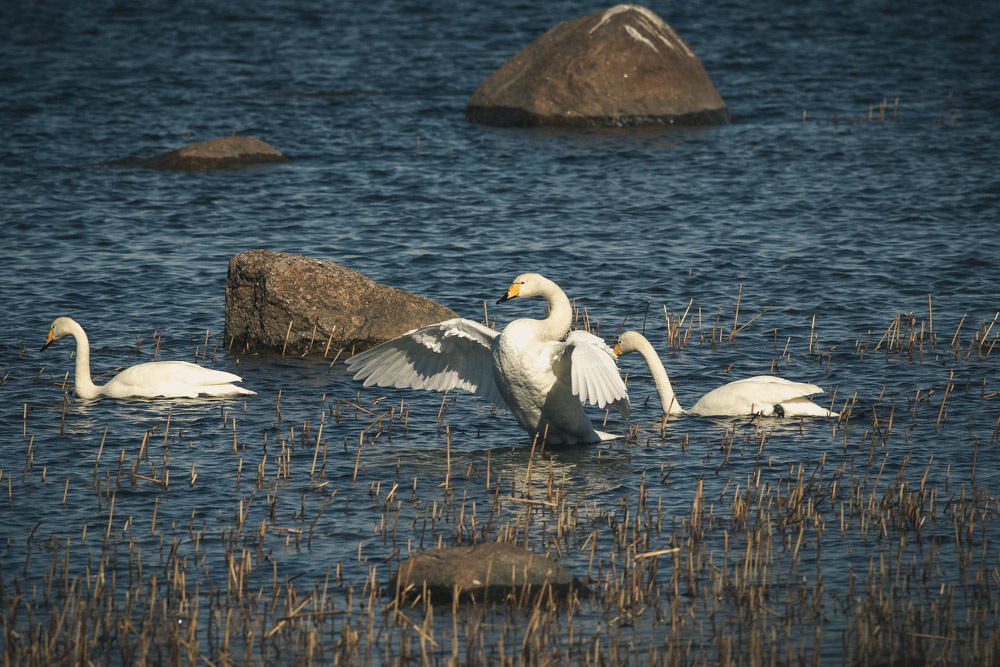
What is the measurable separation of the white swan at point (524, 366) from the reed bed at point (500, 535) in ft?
1.06

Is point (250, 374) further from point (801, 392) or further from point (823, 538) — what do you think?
point (823, 538)

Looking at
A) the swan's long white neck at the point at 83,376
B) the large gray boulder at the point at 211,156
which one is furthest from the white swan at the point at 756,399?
the large gray boulder at the point at 211,156

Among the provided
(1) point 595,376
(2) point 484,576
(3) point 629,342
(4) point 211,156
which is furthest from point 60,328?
(4) point 211,156

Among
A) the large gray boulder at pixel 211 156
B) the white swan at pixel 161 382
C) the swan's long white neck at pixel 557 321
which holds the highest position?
the large gray boulder at pixel 211 156

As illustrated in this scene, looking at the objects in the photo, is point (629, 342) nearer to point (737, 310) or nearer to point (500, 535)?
point (737, 310)

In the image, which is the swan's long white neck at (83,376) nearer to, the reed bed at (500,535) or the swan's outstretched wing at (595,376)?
the reed bed at (500,535)

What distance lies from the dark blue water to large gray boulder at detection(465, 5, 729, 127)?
0.58 m

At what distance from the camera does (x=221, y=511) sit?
9.42 meters

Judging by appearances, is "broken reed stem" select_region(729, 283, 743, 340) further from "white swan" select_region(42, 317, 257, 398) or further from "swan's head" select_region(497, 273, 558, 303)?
"white swan" select_region(42, 317, 257, 398)

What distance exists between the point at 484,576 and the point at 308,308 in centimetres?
681

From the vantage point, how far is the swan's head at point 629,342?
481 inches

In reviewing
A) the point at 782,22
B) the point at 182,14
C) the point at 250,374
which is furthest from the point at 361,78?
the point at 250,374

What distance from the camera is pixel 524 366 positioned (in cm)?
1068

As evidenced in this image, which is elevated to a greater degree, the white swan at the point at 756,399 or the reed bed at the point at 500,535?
the white swan at the point at 756,399
